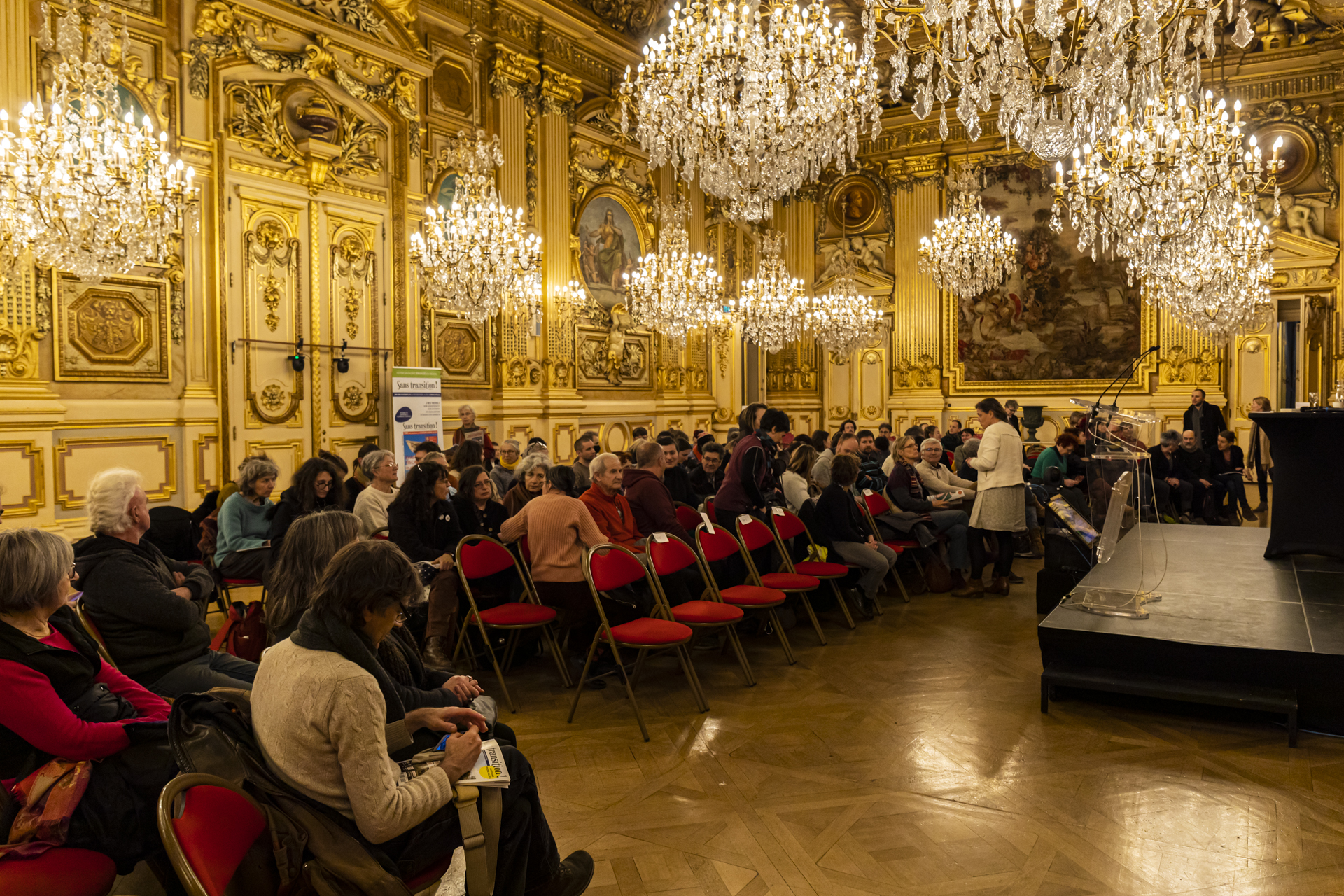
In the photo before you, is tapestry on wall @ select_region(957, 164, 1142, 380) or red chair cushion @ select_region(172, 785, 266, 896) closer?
red chair cushion @ select_region(172, 785, 266, 896)

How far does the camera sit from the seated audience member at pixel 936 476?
7516mm

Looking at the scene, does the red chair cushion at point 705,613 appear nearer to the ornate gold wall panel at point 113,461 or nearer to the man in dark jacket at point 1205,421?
the ornate gold wall panel at point 113,461

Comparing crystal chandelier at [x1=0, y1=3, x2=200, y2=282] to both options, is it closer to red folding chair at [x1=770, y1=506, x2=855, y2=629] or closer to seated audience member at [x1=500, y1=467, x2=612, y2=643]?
seated audience member at [x1=500, y1=467, x2=612, y2=643]

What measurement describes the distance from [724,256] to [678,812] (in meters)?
12.9

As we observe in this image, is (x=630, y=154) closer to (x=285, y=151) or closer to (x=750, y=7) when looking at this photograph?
(x=285, y=151)

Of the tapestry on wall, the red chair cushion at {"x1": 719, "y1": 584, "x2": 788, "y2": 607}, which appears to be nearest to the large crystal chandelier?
the red chair cushion at {"x1": 719, "y1": 584, "x2": 788, "y2": 607}

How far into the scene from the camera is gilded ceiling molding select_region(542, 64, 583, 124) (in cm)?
1140

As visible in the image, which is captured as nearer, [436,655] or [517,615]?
[517,615]

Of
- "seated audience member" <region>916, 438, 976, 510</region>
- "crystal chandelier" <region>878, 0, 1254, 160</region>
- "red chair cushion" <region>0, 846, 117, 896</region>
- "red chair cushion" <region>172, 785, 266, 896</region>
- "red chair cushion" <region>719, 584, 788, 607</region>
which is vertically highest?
"crystal chandelier" <region>878, 0, 1254, 160</region>

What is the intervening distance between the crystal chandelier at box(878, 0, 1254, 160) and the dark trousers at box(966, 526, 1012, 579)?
300 cm

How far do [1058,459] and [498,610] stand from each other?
Result: 628cm

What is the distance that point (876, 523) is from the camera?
7027 millimetres

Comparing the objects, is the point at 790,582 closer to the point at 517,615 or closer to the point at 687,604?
the point at 687,604

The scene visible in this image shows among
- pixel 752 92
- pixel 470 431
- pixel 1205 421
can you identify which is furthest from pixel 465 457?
pixel 1205 421
